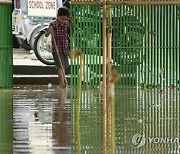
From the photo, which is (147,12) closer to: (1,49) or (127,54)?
(127,54)

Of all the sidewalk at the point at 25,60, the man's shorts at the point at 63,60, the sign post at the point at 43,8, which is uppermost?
the sign post at the point at 43,8

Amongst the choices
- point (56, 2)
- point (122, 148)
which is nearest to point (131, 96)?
point (122, 148)

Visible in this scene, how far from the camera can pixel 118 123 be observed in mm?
11680

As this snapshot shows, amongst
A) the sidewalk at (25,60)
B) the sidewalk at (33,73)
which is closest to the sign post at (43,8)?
the sidewalk at (25,60)

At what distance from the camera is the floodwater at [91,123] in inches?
380

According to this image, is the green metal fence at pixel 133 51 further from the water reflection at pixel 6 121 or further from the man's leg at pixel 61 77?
the man's leg at pixel 61 77

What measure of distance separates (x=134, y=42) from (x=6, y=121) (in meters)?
2.58

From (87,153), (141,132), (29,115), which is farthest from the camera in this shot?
(29,115)

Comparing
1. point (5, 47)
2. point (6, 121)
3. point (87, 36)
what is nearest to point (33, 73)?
point (5, 47)

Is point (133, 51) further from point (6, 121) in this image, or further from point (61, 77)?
point (61, 77)

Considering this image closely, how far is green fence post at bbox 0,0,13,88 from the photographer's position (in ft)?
57.0

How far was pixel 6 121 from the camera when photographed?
1227cm

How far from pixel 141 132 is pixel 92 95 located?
3835 millimetres

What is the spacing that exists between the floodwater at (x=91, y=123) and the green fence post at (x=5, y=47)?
1.99 ft
